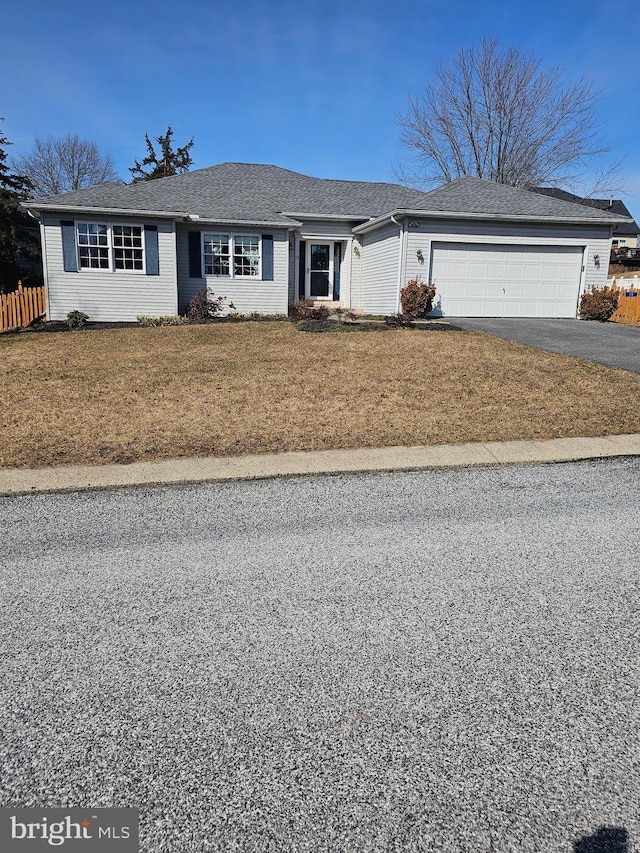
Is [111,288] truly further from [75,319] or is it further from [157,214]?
[157,214]

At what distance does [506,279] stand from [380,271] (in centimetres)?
378

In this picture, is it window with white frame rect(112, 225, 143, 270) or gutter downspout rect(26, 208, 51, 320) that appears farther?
window with white frame rect(112, 225, 143, 270)

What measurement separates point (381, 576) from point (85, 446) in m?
3.69

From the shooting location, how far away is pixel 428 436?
6.21 meters

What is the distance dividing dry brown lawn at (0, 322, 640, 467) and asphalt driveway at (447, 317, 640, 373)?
0.84m

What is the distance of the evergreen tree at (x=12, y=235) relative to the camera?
23516mm

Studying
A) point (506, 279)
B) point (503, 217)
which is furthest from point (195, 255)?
point (506, 279)

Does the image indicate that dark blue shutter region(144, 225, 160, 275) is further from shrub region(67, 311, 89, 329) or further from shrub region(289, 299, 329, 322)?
shrub region(289, 299, 329, 322)

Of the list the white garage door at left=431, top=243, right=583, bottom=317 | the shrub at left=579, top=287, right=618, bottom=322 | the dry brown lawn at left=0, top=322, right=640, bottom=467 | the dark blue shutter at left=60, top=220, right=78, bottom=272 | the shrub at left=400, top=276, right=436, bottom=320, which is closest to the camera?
the dry brown lawn at left=0, top=322, right=640, bottom=467

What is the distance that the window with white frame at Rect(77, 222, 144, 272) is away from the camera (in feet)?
54.5

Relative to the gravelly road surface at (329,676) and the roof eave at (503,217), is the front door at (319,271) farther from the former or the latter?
the gravelly road surface at (329,676)

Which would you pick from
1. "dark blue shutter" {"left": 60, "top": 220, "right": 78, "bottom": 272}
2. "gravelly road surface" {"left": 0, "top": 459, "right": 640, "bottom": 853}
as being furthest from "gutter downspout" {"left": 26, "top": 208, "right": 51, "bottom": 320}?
"gravelly road surface" {"left": 0, "top": 459, "right": 640, "bottom": 853}

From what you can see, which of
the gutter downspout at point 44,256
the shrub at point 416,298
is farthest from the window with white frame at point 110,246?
the shrub at point 416,298

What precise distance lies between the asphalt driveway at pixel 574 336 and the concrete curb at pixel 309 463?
4092 mm
